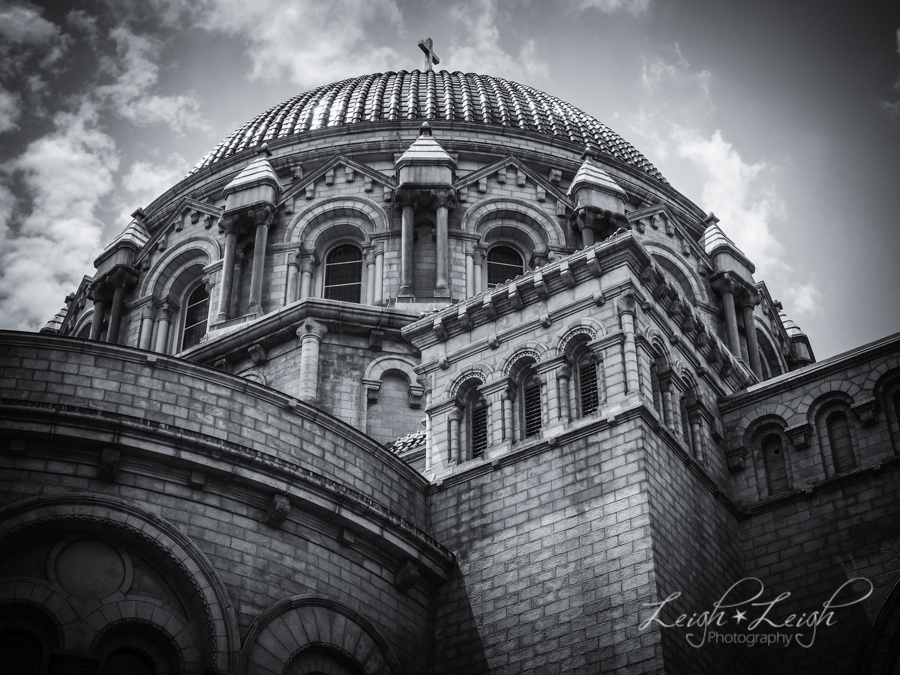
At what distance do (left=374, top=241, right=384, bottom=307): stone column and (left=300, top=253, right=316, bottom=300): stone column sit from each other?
84.0 inches

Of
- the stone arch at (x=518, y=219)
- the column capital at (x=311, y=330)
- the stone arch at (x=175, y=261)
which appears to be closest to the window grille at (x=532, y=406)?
Result: the column capital at (x=311, y=330)

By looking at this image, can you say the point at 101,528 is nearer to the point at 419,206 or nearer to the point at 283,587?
the point at 283,587

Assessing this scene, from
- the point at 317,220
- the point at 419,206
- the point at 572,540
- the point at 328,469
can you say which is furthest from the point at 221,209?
the point at 572,540

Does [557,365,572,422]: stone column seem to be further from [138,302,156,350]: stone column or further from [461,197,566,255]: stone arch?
[138,302,156,350]: stone column

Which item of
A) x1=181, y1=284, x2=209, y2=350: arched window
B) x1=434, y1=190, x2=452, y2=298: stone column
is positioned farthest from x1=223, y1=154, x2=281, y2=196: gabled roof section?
x1=434, y1=190, x2=452, y2=298: stone column

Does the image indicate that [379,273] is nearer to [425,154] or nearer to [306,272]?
[306,272]

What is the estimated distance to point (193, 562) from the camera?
24.5 m

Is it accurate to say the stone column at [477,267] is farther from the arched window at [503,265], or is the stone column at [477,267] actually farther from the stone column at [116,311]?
the stone column at [116,311]

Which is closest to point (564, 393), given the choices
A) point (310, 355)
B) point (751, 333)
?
point (310, 355)

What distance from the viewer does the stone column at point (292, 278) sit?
44469 mm

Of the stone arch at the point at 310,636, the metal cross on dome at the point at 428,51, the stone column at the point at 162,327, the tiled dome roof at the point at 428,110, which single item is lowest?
the stone arch at the point at 310,636

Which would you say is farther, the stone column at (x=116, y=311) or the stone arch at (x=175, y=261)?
the stone arch at (x=175, y=261)

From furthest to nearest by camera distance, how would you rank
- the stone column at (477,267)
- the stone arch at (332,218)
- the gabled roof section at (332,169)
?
1. the gabled roof section at (332,169)
2. the stone arch at (332,218)
3. the stone column at (477,267)

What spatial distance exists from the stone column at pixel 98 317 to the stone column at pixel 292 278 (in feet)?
24.9
